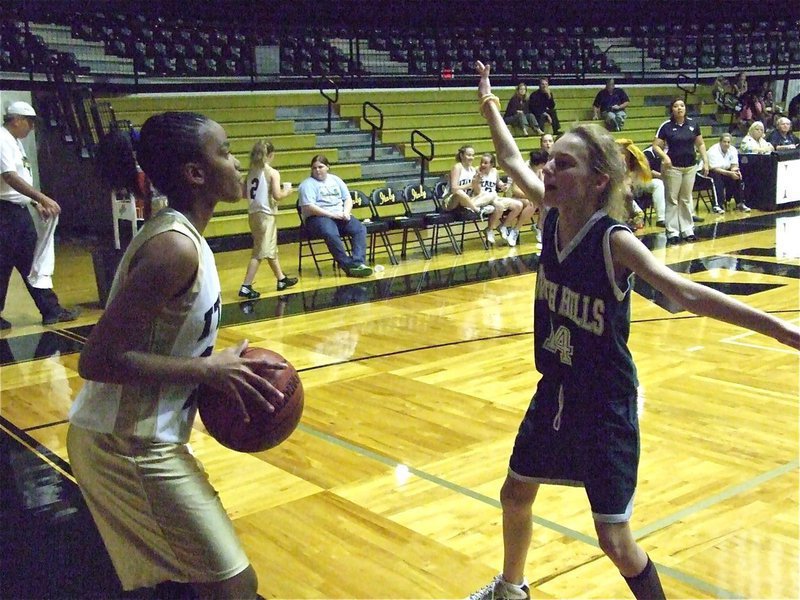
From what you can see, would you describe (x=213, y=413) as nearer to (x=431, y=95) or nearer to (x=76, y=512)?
(x=76, y=512)

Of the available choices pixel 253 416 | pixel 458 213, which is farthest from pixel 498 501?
pixel 458 213

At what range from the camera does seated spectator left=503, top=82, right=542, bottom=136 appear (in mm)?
15765

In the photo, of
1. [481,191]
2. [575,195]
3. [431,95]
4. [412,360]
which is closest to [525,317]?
[412,360]

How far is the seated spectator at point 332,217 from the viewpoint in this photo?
9305mm

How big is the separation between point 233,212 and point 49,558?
900 cm

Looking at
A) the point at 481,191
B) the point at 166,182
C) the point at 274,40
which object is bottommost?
the point at 481,191

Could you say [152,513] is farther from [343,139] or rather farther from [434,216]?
[343,139]

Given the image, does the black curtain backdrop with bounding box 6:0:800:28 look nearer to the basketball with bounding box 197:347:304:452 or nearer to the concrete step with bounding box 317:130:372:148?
the concrete step with bounding box 317:130:372:148

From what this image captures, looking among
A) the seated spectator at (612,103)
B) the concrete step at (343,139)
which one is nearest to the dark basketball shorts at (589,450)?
the concrete step at (343,139)

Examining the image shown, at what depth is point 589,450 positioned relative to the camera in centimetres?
240

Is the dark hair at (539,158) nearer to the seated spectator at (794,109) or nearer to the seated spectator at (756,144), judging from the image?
the seated spectator at (756,144)

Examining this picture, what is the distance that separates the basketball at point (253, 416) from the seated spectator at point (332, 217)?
7.01 m

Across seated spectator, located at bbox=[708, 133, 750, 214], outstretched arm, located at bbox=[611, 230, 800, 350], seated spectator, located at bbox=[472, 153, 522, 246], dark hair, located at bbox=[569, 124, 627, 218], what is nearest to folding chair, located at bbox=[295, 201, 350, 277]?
seated spectator, located at bbox=[472, 153, 522, 246]

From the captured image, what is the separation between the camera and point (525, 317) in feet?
23.6
